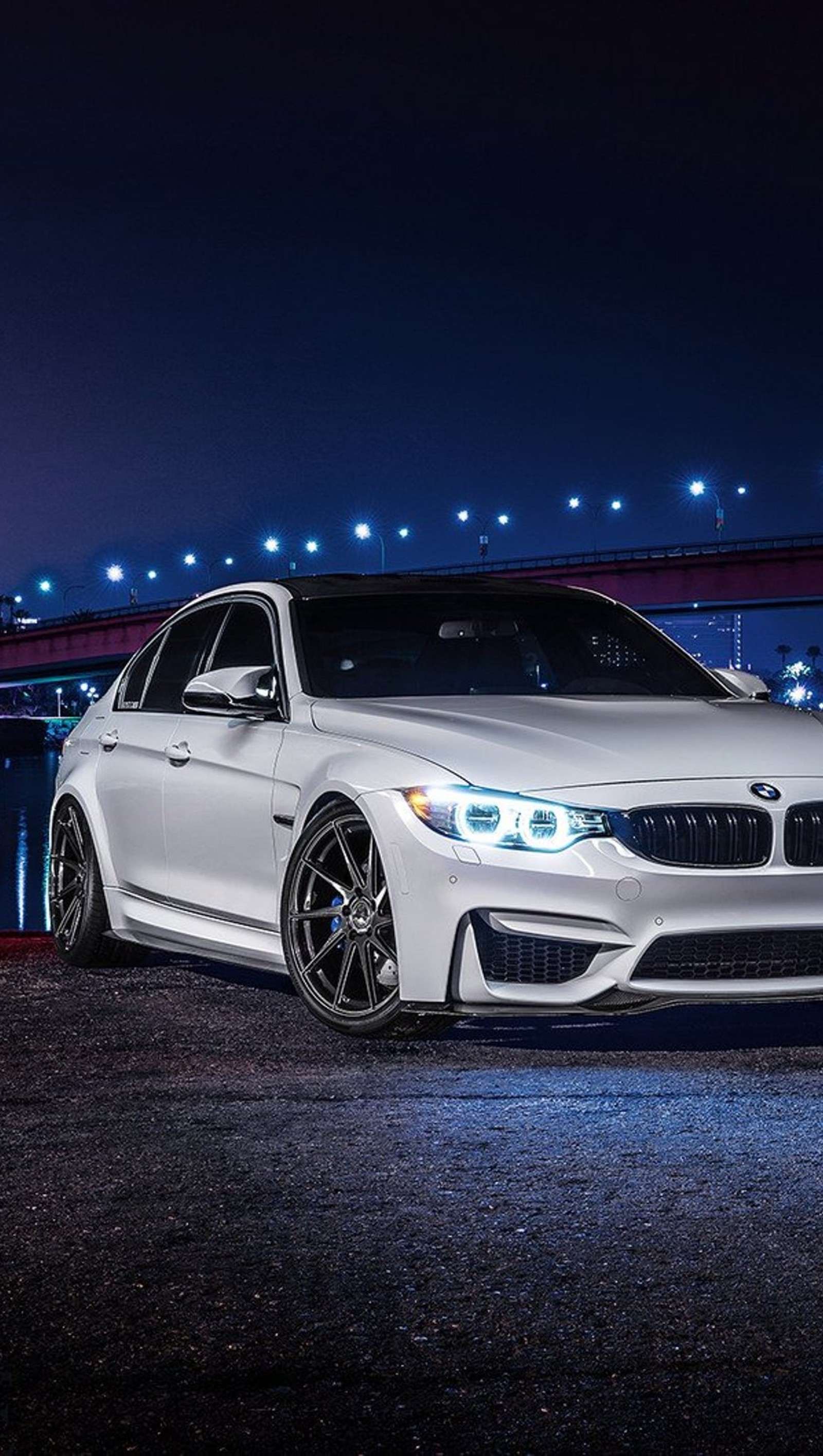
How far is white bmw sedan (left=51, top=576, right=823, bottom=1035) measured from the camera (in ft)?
19.7

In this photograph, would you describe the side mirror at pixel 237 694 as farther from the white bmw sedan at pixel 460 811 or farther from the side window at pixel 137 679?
the side window at pixel 137 679

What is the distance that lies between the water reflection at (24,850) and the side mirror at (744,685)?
5516mm

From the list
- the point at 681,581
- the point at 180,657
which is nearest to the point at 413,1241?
the point at 180,657

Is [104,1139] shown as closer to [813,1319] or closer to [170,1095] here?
[170,1095]

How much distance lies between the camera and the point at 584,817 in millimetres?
6012

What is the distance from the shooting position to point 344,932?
21.4 feet

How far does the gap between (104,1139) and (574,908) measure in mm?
1553

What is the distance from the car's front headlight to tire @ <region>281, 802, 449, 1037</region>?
32 cm

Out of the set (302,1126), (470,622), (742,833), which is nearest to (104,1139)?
(302,1126)

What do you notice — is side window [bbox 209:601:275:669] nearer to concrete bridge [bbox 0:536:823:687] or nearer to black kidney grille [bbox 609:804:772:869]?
black kidney grille [bbox 609:804:772:869]

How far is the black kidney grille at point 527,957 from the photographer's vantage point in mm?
6000

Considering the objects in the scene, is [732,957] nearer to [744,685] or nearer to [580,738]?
[580,738]

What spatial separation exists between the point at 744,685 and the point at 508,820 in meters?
2.11

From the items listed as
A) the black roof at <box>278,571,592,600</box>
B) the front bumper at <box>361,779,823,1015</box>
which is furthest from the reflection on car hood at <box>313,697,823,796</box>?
the black roof at <box>278,571,592,600</box>
